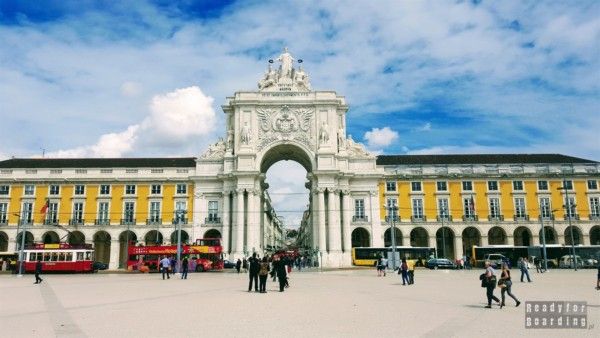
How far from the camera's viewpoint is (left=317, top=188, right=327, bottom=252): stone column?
6506cm

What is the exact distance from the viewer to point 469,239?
70.6m

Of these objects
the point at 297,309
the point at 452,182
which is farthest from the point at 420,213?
the point at 297,309

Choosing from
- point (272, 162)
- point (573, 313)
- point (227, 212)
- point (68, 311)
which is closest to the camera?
point (573, 313)

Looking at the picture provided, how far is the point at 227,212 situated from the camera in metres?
67.5

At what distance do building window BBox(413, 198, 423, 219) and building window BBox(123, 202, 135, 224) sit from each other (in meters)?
39.0

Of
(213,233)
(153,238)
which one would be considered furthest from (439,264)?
(153,238)

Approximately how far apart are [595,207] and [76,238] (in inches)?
2823

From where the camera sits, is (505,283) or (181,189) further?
(181,189)

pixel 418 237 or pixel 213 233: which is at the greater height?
pixel 213 233

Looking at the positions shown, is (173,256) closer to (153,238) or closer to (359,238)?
(153,238)

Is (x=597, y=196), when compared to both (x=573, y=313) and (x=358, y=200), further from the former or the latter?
(x=573, y=313)

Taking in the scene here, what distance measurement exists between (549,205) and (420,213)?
57.9 feet

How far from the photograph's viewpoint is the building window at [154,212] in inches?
2670

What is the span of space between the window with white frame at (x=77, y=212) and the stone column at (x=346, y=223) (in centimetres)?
3623
